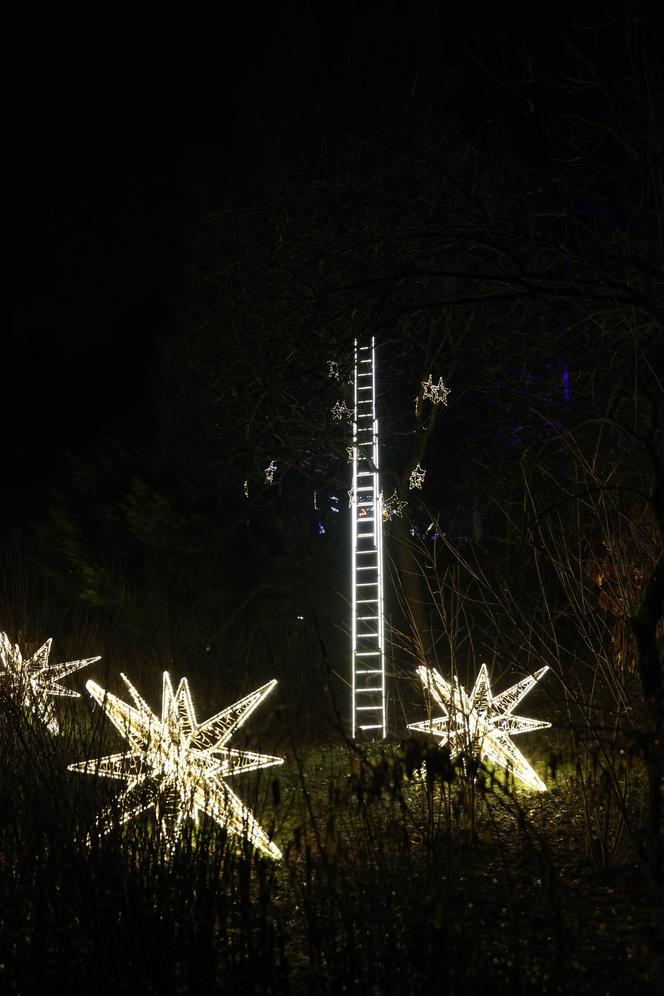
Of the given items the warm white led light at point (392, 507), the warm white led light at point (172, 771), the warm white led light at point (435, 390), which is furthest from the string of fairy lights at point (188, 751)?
the warm white led light at point (392, 507)

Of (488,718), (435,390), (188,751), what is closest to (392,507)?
(435,390)

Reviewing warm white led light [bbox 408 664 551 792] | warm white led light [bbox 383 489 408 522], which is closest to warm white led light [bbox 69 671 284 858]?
warm white led light [bbox 408 664 551 792]

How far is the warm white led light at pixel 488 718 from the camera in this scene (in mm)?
4719

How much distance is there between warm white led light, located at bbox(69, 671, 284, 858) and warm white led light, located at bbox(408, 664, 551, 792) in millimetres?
892

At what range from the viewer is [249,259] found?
4316mm

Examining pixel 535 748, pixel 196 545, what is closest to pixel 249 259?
pixel 535 748

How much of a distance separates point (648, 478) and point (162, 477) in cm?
972

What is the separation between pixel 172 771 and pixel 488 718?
2010mm

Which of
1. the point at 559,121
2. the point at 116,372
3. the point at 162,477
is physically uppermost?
the point at 116,372

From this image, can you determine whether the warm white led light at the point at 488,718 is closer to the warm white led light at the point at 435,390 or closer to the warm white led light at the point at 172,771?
the warm white led light at the point at 172,771

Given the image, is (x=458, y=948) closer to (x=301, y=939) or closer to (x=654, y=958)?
(x=654, y=958)

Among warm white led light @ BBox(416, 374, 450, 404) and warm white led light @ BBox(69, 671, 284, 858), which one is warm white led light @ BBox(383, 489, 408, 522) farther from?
warm white led light @ BBox(69, 671, 284, 858)

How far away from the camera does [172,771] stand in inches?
163

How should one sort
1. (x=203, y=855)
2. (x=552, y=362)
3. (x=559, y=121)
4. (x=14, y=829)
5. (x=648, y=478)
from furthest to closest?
(x=648, y=478), (x=552, y=362), (x=559, y=121), (x=14, y=829), (x=203, y=855)
